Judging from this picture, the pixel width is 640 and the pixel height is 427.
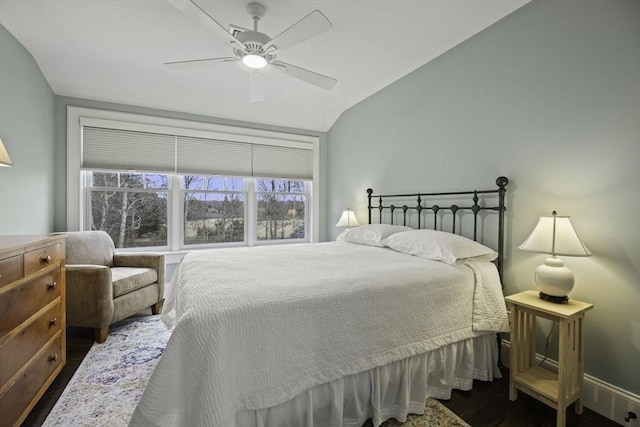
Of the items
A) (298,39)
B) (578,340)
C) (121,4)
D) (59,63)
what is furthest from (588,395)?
(59,63)

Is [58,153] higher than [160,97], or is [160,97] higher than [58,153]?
[160,97]

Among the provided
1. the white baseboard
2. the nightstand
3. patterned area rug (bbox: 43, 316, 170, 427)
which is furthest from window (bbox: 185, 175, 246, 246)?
the white baseboard

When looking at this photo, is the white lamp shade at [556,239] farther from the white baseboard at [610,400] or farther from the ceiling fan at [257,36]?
the ceiling fan at [257,36]

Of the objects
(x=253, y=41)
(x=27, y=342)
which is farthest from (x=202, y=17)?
(x=27, y=342)

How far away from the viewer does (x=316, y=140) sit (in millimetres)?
4598

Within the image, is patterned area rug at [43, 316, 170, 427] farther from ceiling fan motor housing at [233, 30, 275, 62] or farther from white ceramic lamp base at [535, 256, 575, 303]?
white ceramic lamp base at [535, 256, 575, 303]

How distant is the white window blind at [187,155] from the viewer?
3.35m

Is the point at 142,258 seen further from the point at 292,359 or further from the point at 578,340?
the point at 578,340

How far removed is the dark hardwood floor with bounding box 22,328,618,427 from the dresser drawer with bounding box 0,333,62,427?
14cm

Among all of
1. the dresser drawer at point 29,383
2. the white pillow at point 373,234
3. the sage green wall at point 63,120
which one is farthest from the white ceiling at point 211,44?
the dresser drawer at point 29,383

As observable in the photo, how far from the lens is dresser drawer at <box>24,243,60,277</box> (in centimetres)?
147

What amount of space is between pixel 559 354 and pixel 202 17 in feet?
9.07

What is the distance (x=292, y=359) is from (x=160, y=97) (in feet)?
11.6

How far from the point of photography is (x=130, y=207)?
361cm
